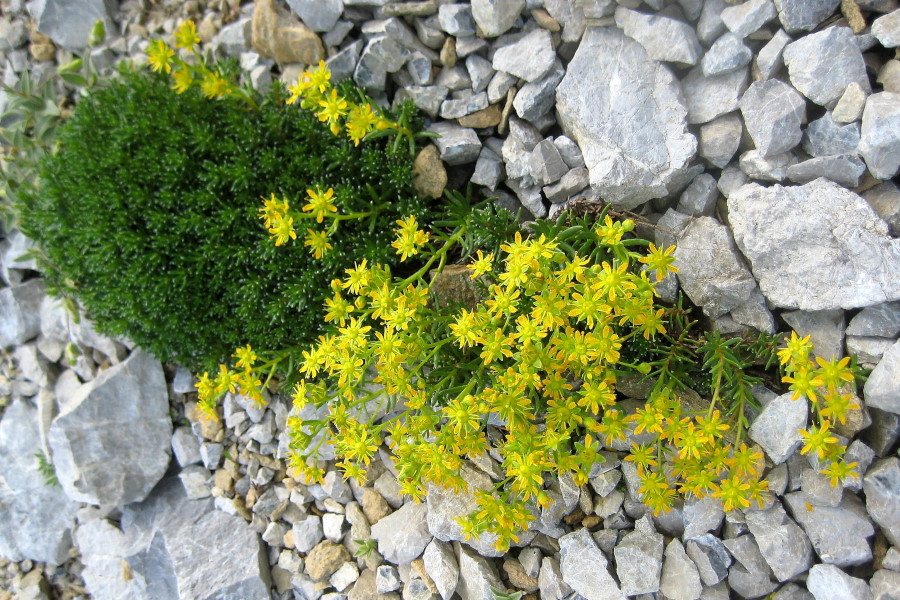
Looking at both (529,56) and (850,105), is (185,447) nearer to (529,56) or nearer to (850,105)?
(529,56)

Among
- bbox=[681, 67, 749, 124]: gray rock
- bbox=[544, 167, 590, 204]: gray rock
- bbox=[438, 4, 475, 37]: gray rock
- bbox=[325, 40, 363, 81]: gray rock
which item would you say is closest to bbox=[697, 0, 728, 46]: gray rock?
bbox=[681, 67, 749, 124]: gray rock

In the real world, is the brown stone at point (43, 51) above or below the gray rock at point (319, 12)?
below

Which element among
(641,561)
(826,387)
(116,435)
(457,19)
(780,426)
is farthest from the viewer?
(116,435)

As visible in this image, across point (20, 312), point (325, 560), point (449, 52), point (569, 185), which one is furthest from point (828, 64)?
Result: point (20, 312)

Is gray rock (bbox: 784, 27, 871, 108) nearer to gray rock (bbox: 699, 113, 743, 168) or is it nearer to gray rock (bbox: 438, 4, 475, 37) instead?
gray rock (bbox: 699, 113, 743, 168)

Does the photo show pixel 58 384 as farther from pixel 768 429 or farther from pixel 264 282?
pixel 768 429

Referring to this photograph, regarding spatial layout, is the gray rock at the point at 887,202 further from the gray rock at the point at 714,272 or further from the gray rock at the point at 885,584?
the gray rock at the point at 885,584

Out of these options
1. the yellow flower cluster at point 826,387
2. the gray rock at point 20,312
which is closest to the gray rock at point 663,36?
the yellow flower cluster at point 826,387
